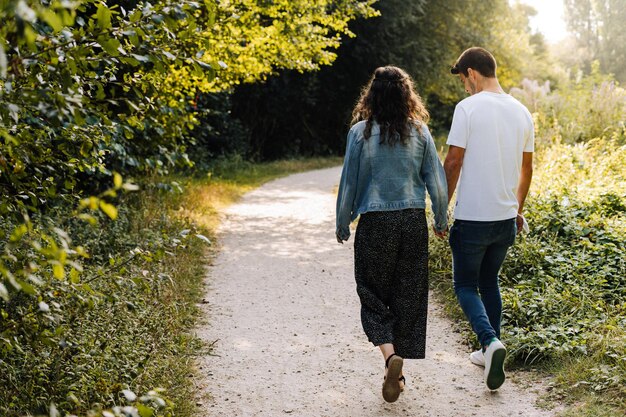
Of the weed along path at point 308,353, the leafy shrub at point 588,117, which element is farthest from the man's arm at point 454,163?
the leafy shrub at point 588,117

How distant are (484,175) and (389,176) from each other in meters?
0.60

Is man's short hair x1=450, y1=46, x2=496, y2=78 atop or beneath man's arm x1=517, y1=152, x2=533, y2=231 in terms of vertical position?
atop

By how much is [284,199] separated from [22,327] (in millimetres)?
10614

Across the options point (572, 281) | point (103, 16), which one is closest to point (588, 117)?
point (572, 281)

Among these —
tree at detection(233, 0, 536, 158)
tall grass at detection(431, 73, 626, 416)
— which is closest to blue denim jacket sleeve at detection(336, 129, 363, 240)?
tall grass at detection(431, 73, 626, 416)

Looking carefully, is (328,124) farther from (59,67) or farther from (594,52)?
(594,52)

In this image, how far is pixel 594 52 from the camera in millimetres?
62719

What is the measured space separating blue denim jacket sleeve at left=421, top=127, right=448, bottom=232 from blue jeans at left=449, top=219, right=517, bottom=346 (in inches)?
7.9

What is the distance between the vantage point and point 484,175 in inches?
166

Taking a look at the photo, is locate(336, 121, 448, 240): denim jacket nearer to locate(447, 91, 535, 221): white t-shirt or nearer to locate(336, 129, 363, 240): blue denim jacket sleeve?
locate(336, 129, 363, 240): blue denim jacket sleeve

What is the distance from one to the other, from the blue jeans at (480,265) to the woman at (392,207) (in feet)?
0.53

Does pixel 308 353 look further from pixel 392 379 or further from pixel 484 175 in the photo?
pixel 484 175

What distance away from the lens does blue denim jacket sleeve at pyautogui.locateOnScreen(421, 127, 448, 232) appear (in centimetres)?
417

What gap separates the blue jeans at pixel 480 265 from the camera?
4.27m
